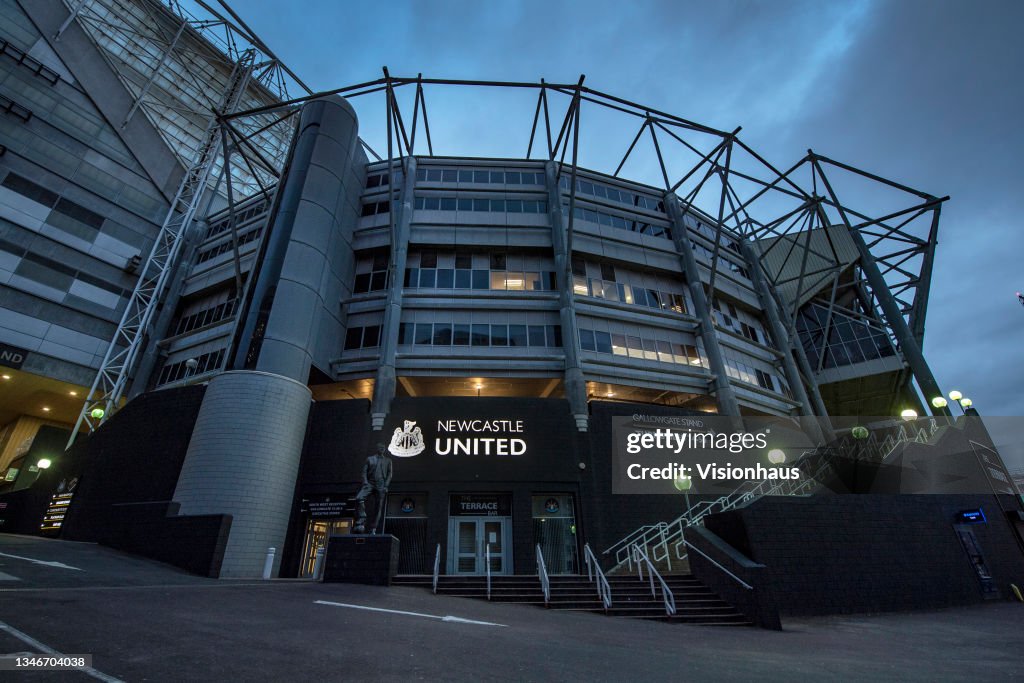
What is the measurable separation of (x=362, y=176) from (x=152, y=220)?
1718 centimetres

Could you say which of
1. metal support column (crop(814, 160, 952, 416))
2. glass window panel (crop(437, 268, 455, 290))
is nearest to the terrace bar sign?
glass window panel (crop(437, 268, 455, 290))

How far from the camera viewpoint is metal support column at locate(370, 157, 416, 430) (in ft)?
74.5

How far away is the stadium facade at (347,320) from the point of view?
20656 millimetres

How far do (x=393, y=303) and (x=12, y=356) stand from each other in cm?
2240

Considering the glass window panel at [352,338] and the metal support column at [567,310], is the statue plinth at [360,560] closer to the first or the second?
the metal support column at [567,310]

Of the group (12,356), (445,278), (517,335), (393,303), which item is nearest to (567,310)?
(517,335)

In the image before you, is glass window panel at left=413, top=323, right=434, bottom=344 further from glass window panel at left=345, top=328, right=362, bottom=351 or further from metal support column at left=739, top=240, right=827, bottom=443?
metal support column at left=739, top=240, right=827, bottom=443

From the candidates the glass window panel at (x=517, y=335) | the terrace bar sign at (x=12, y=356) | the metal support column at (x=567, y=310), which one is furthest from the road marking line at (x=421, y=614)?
the terrace bar sign at (x=12, y=356)

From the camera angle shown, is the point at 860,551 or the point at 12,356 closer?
the point at 860,551

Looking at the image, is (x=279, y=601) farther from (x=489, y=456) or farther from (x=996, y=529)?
(x=996, y=529)

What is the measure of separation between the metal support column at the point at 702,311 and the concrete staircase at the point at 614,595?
1472cm

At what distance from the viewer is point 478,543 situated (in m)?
20.7

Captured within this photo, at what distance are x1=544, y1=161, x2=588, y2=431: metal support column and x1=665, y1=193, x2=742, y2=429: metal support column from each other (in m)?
8.82

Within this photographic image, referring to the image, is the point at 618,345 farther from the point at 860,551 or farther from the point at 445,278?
the point at 860,551
